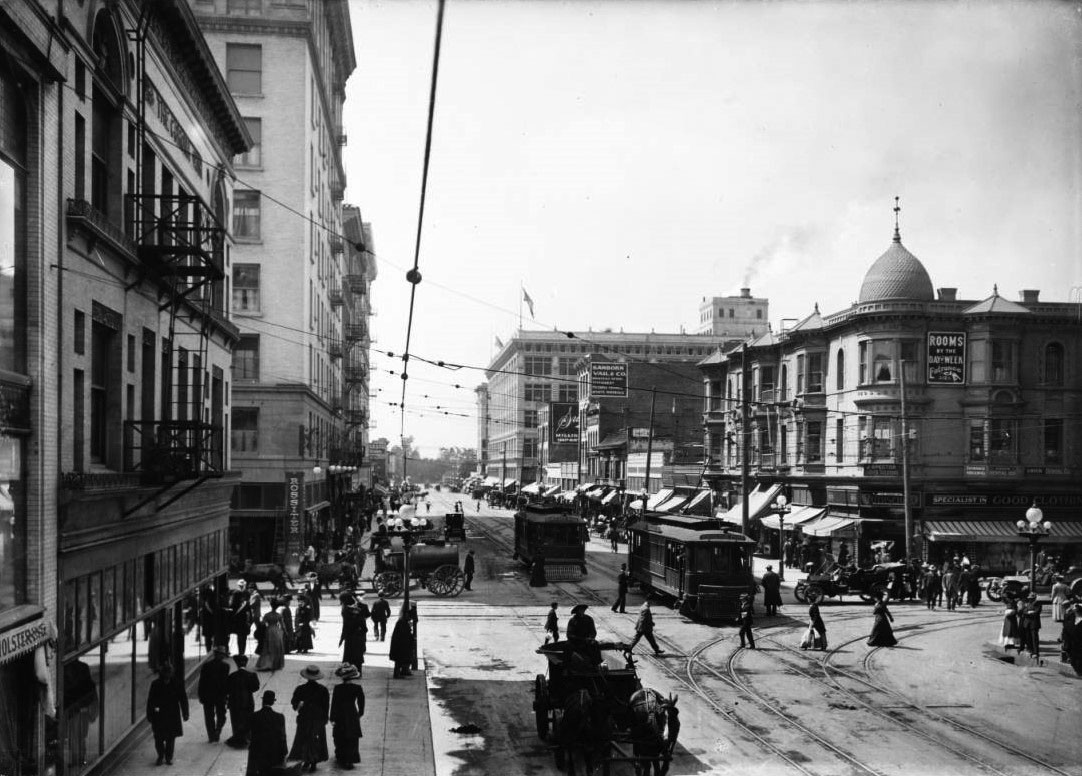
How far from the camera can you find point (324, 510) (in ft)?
186

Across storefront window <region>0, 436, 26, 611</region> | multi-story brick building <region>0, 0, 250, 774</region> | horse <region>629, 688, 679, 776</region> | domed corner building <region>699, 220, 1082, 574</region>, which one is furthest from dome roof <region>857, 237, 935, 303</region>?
storefront window <region>0, 436, 26, 611</region>

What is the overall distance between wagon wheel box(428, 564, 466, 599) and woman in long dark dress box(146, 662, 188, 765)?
20703mm

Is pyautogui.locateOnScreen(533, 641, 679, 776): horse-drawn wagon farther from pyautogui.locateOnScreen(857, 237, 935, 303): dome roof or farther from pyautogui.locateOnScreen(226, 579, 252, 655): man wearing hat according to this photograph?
pyautogui.locateOnScreen(857, 237, 935, 303): dome roof

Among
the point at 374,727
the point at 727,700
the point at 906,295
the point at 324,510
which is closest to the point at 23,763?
the point at 374,727

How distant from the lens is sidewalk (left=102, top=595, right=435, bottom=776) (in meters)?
15.0

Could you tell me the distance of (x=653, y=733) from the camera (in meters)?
14.0

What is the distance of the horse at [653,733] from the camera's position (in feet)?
45.4

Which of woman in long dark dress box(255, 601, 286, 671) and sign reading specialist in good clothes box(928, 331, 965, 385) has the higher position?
sign reading specialist in good clothes box(928, 331, 965, 385)

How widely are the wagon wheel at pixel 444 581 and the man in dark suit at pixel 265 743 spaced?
22591 mm

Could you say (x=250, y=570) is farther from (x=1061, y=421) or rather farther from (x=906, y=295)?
(x=1061, y=421)

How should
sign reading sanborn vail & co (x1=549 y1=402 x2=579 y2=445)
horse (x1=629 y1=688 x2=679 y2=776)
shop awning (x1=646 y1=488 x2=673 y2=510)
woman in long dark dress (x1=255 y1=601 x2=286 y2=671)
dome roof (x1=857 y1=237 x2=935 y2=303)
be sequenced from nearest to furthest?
horse (x1=629 y1=688 x2=679 y2=776) → woman in long dark dress (x1=255 y1=601 x2=286 y2=671) → dome roof (x1=857 y1=237 x2=935 y2=303) → shop awning (x1=646 y1=488 x2=673 y2=510) → sign reading sanborn vail & co (x1=549 y1=402 x2=579 y2=445)

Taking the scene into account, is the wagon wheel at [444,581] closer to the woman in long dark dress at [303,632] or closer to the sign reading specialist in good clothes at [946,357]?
the woman in long dark dress at [303,632]

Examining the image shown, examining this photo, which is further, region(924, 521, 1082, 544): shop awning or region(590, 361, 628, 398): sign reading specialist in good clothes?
region(590, 361, 628, 398): sign reading specialist in good clothes

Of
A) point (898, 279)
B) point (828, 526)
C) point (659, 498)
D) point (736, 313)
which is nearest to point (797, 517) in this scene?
point (828, 526)
